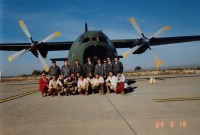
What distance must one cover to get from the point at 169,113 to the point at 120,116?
134 centimetres

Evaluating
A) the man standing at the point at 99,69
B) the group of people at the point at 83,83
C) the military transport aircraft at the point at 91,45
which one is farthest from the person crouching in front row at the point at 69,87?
the military transport aircraft at the point at 91,45

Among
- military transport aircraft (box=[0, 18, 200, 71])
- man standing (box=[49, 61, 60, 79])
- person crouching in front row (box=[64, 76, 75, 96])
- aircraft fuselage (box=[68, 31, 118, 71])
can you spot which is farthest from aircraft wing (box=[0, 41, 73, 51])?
person crouching in front row (box=[64, 76, 75, 96])

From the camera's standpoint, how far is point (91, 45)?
39.1 ft

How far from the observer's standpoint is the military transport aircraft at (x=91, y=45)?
39.0 ft

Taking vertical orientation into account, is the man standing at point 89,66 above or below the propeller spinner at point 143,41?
below

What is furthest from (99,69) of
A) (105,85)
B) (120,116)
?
(120,116)

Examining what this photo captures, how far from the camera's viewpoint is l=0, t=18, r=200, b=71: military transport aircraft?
11898 millimetres

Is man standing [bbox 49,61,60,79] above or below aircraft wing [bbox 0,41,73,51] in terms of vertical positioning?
below

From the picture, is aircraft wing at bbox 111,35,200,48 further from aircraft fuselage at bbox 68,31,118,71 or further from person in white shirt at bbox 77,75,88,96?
person in white shirt at bbox 77,75,88,96

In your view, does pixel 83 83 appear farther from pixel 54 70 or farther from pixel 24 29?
pixel 24 29

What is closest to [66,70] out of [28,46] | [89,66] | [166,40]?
[89,66]

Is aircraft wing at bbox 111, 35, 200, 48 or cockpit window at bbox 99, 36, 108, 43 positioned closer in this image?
cockpit window at bbox 99, 36, 108, 43

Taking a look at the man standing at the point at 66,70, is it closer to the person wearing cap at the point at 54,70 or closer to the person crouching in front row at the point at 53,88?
the person wearing cap at the point at 54,70
